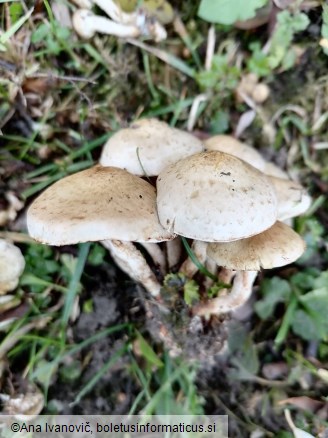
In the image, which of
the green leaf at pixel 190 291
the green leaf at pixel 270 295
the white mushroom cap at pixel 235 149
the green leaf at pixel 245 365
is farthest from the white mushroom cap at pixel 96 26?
the green leaf at pixel 245 365

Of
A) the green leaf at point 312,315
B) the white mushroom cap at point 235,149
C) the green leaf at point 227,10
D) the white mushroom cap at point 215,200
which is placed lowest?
the green leaf at point 312,315

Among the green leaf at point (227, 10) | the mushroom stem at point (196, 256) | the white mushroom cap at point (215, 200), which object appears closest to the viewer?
the white mushroom cap at point (215, 200)

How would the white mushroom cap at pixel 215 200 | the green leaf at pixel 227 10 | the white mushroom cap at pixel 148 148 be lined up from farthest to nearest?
1. the green leaf at pixel 227 10
2. the white mushroom cap at pixel 148 148
3. the white mushroom cap at pixel 215 200

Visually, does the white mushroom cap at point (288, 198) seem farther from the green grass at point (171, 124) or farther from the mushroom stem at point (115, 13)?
the mushroom stem at point (115, 13)

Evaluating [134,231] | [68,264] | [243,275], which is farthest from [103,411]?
[134,231]

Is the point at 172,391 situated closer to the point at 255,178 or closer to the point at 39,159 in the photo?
the point at 255,178

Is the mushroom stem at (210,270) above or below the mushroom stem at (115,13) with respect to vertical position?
below

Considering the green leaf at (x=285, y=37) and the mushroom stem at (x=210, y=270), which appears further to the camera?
the green leaf at (x=285, y=37)

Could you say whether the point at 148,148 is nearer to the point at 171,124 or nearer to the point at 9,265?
the point at 171,124

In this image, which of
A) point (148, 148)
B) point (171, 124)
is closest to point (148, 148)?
point (148, 148)
